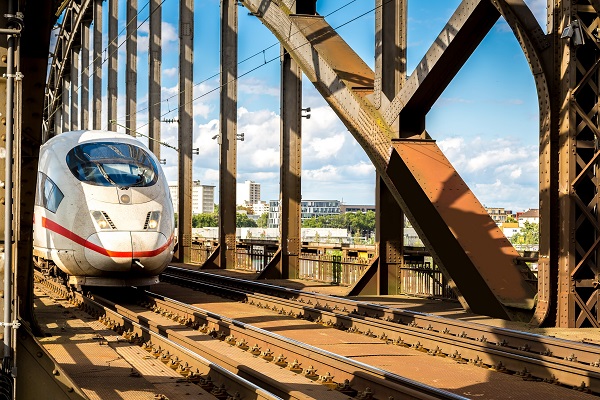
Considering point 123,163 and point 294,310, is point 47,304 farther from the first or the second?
point 294,310

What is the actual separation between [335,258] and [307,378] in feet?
47.0

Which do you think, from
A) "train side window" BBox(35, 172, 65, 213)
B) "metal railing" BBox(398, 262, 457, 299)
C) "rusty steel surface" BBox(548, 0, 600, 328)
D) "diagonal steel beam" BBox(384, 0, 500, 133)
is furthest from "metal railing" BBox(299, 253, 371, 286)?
"train side window" BBox(35, 172, 65, 213)

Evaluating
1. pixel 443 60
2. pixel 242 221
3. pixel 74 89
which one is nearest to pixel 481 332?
pixel 443 60

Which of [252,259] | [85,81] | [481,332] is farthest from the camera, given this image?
[85,81]

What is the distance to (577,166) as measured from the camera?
14.2m

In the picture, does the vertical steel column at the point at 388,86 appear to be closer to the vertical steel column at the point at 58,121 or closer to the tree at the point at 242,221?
the vertical steel column at the point at 58,121

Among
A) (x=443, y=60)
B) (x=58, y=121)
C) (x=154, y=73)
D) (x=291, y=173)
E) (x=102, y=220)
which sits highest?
(x=58, y=121)

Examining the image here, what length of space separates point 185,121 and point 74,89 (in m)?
32.7

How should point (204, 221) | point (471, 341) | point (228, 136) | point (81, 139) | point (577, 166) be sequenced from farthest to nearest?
point (204, 221) < point (228, 136) < point (81, 139) < point (577, 166) < point (471, 341)

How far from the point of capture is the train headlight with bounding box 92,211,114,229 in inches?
648

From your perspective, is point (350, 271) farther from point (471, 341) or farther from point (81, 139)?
point (471, 341)

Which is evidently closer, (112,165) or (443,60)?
(443,60)

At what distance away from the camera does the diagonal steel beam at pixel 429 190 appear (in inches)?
592

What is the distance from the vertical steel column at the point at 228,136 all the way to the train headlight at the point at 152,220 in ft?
41.3
